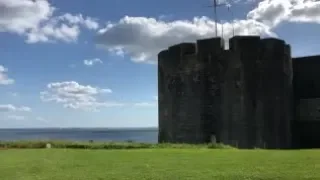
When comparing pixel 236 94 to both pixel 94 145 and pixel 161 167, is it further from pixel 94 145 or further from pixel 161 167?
pixel 161 167

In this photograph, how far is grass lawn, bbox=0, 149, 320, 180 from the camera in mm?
11047

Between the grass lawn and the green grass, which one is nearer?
the grass lawn

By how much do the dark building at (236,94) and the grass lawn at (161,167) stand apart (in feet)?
36.1

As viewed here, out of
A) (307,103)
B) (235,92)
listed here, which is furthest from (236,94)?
(307,103)

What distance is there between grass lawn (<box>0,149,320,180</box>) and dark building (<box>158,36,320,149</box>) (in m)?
11.0

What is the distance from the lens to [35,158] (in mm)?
15867

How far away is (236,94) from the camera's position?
26.4m

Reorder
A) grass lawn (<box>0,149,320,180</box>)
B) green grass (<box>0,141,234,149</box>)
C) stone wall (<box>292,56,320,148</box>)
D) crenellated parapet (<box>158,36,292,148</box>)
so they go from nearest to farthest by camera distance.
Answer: grass lawn (<box>0,149,320,180</box>), green grass (<box>0,141,234,149</box>), crenellated parapet (<box>158,36,292,148</box>), stone wall (<box>292,56,320,148</box>)

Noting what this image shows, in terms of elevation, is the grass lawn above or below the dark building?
below

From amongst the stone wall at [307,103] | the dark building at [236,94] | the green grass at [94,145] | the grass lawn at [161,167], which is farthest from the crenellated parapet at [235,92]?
the grass lawn at [161,167]

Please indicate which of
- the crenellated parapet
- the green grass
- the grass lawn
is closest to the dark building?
the crenellated parapet

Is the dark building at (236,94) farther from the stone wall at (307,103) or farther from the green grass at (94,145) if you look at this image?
the green grass at (94,145)

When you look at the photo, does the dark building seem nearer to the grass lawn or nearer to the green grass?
the green grass

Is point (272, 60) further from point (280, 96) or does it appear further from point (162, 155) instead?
point (162, 155)
